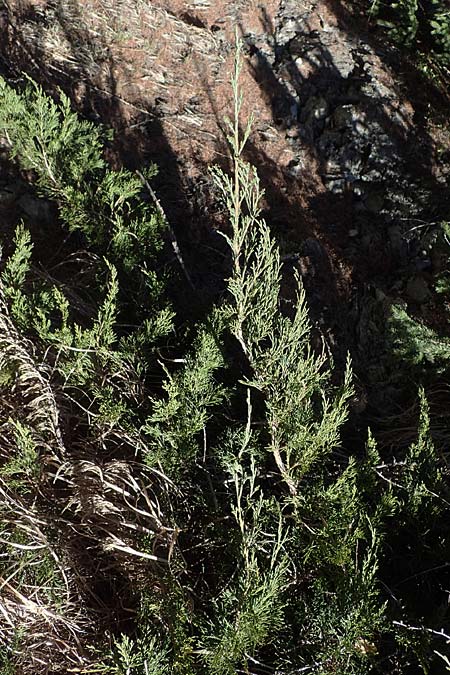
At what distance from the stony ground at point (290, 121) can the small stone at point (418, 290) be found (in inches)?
0.5

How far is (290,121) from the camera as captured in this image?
6758 millimetres

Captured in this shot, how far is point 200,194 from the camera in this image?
6.01 metres

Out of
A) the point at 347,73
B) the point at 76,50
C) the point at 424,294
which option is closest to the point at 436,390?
the point at 424,294

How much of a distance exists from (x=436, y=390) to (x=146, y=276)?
257 cm

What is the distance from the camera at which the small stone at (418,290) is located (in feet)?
18.4

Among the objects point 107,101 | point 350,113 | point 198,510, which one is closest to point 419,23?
point 350,113

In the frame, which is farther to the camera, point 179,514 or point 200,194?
point 200,194

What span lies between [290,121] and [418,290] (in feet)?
8.58

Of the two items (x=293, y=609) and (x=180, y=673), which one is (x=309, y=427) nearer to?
(x=293, y=609)

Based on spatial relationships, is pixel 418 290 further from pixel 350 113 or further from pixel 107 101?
pixel 107 101

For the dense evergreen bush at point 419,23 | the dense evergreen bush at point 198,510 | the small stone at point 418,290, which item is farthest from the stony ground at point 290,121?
the dense evergreen bush at point 198,510

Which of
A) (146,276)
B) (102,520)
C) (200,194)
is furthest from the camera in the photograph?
(200,194)

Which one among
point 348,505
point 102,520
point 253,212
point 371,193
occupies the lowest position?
point 102,520

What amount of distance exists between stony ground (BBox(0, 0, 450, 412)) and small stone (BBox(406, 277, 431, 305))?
1cm
